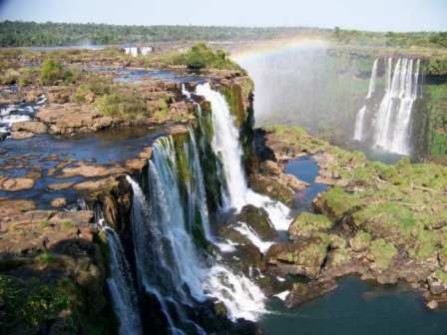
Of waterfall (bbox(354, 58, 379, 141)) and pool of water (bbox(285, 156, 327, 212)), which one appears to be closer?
pool of water (bbox(285, 156, 327, 212))

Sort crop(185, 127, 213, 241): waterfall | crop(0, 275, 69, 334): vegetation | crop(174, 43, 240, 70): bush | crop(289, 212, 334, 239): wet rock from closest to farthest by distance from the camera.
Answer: crop(0, 275, 69, 334): vegetation < crop(185, 127, 213, 241): waterfall < crop(289, 212, 334, 239): wet rock < crop(174, 43, 240, 70): bush

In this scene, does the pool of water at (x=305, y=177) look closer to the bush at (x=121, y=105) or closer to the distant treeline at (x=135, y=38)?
the bush at (x=121, y=105)

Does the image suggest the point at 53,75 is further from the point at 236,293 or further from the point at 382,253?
the point at 382,253

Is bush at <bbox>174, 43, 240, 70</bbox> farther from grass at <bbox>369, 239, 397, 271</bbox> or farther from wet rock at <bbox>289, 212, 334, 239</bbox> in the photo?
grass at <bbox>369, 239, 397, 271</bbox>

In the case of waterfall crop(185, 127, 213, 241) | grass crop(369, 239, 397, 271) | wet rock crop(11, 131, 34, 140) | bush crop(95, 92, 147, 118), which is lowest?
grass crop(369, 239, 397, 271)

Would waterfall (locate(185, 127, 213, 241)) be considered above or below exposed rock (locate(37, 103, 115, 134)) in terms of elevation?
below

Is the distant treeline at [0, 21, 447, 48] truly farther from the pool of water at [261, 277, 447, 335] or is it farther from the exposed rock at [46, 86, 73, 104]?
the pool of water at [261, 277, 447, 335]

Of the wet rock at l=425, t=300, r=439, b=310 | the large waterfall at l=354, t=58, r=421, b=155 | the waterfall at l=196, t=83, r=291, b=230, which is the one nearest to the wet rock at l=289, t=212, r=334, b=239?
the waterfall at l=196, t=83, r=291, b=230

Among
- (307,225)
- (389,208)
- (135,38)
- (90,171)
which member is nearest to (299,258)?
(307,225)

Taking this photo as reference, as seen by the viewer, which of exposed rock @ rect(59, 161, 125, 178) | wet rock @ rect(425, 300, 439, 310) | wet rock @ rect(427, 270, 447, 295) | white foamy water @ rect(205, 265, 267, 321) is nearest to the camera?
exposed rock @ rect(59, 161, 125, 178)
